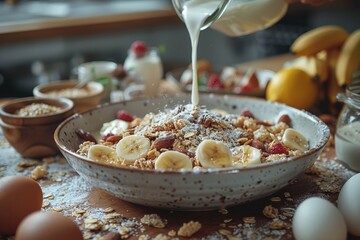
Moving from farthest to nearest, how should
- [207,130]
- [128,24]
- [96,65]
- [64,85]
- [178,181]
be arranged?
[128,24] < [96,65] < [64,85] < [207,130] < [178,181]

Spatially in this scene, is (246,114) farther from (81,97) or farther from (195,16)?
(81,97)

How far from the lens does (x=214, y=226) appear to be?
2.69 ft

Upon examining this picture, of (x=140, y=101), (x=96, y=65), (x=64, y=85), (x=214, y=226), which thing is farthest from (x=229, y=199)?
(x=96, y=65)

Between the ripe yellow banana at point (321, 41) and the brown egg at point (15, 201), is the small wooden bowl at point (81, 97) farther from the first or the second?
the ripe yellow banana at point (321, 41)

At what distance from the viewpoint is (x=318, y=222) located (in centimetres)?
73

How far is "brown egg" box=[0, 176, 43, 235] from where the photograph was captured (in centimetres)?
78

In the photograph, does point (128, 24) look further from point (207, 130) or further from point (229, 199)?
point (229, 199)

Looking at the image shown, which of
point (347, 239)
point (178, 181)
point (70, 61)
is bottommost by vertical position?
point (70, 61)

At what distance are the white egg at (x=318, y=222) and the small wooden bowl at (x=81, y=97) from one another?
74cm

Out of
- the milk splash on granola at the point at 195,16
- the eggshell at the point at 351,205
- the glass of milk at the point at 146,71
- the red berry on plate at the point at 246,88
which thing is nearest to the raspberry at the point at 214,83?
the red berry on plate at the point at 246,88

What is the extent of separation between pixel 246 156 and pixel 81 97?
0.57 m

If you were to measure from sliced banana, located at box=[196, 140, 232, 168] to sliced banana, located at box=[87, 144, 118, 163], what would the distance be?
180 millimetres

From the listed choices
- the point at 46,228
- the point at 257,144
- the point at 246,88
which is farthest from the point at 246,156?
the point at 246,88

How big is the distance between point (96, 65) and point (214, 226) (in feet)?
3.10
